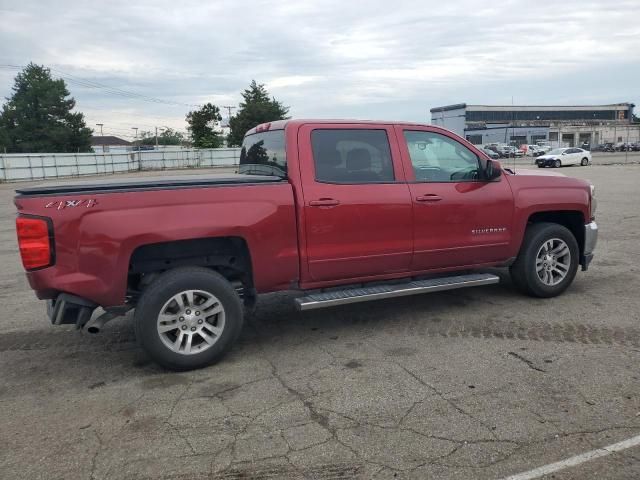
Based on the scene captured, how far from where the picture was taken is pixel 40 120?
6894 cm

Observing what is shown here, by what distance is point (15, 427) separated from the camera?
3.46 meters

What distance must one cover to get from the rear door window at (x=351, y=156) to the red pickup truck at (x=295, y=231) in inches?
0.5

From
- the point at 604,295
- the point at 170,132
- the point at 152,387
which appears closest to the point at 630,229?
the point at 604,295

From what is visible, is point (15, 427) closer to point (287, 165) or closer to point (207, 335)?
point (207, 335)

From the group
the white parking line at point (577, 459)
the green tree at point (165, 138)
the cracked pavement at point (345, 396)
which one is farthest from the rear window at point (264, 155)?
the green tree at point (165, 138)

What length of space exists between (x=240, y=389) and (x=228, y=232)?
121 cm

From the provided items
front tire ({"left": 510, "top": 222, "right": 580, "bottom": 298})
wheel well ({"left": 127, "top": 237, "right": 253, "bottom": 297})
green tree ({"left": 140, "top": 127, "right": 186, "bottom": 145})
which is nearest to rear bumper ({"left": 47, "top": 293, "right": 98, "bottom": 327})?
wheel well ({"left": 127, "top": 237, "right": 253, "bottom": 297})

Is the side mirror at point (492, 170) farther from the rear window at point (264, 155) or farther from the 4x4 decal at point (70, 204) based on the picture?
the 4x4 decal at point (70, 204)

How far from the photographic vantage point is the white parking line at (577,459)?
282cm

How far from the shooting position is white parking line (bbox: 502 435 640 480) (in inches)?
111

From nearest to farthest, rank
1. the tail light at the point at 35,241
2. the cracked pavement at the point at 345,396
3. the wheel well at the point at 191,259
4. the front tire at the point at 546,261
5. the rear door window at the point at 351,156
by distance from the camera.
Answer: the cracked pavement at the point at 345,396 → the tail light at the point at 35,241 → the wheel well at the point at 191,259 → the rear door window at the point at 351,156 → the front tire at the point at 546,261

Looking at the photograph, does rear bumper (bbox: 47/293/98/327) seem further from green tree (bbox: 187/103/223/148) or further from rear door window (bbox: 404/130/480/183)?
green tree (bbox: 187/103/223/148)

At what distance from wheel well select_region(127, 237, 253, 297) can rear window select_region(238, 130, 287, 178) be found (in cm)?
80

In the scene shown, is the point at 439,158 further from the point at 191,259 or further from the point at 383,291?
the point at 191,259
